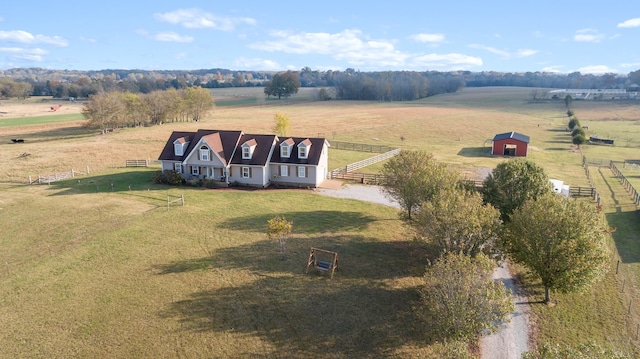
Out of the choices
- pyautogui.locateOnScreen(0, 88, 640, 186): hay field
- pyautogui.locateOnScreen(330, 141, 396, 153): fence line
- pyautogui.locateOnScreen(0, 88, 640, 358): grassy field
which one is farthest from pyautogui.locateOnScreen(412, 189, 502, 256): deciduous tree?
pyautogui.locateOnScreen(330, 141, 396, 153): fence line

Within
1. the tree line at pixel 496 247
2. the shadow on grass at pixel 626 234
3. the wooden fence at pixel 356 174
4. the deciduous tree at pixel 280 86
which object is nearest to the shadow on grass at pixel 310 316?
the tree line at pixel 496 247

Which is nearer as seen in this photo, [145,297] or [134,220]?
[145,297]

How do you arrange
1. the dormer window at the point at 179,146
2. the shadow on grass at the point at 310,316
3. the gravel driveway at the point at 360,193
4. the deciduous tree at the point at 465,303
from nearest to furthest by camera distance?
the deciduous tree at the point at 465,303, the shadow on grass at the point at 310,316, the gravel driveway at the point at 360,193, the dormer window at the point at 179,146

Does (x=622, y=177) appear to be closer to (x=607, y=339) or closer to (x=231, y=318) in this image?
(x=607, y=339)

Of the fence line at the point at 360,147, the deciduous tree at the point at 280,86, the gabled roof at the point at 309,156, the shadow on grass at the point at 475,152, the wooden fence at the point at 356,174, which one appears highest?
the deciduous tree at the point at 280,86

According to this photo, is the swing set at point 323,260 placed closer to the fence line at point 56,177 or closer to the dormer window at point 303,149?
the dormer window at point 303,149

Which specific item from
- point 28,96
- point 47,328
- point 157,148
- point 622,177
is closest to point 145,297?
point 47,328

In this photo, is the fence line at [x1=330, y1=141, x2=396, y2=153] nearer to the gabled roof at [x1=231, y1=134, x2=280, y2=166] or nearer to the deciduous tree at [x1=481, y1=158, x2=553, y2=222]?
the gabled roof at [x1=231, y1=134, x2=280, y2=166]
